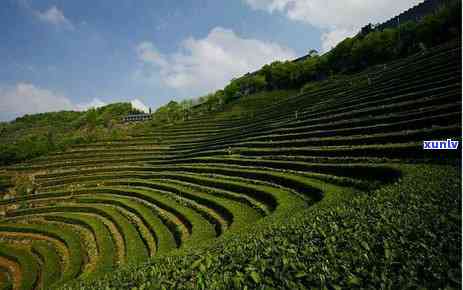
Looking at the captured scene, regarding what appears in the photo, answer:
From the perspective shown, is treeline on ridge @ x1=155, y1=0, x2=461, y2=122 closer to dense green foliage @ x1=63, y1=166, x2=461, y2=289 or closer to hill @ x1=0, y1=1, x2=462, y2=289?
hill @ x1=0, y1=1, x2=462, y2=289

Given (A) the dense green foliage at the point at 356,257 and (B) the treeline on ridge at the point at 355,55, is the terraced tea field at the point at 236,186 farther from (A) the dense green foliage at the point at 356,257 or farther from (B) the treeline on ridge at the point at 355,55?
(B) the treeline on ridge at the point at 355,55

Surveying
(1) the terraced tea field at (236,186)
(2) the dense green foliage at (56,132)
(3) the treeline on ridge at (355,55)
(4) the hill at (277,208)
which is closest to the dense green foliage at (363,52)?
(3) the treeline on ridge at (355,55)

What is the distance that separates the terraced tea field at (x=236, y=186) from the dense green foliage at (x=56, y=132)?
2700 centimetres

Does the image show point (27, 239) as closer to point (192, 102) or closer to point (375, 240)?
point (375, 240)

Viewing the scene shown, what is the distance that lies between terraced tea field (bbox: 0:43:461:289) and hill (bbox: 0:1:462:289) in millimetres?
134

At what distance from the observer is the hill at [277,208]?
18.5 feet

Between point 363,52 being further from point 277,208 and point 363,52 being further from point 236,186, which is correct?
point 277,208

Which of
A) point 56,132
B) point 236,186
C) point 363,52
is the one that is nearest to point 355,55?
point 363,52

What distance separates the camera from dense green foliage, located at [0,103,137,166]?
64.4 m

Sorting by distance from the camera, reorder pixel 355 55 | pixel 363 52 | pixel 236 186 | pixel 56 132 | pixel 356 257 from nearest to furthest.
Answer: pixel 356 257, pixel 236 186, pixel 363 52, pixel 355 55, pixel 56 132

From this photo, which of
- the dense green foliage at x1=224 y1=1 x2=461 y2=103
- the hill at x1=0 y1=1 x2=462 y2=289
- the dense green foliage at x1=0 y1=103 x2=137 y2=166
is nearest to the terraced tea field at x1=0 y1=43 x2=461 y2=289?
the hill at x1=0 y1=1 x2=462 y2=289

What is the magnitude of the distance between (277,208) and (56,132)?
10695cm

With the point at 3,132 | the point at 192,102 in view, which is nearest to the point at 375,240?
the point at 192,102

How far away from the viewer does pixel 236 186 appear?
2388 cm
